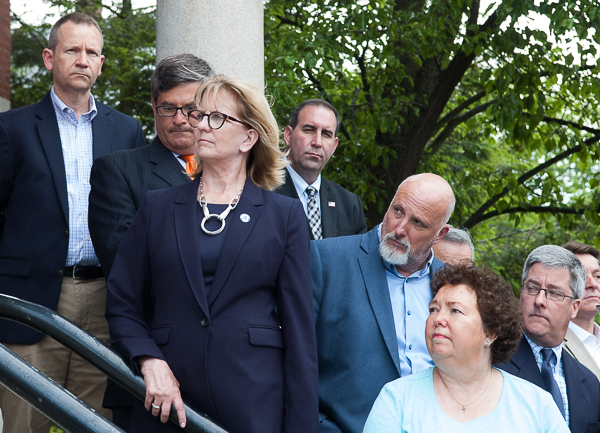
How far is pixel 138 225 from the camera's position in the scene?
2.72 metres

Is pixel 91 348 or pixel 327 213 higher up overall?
pixel 327 213

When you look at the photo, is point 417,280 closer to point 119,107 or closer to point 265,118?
point 265,118

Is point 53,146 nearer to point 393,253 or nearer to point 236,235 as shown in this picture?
point 236,235

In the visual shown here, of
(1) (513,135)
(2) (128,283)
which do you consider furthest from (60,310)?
(1) (513,135)

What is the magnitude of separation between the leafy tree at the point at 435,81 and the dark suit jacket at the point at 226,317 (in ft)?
15.4

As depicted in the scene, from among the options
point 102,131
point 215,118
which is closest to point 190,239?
point 215,118

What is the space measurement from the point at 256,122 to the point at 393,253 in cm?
96

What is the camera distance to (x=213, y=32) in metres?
4.12

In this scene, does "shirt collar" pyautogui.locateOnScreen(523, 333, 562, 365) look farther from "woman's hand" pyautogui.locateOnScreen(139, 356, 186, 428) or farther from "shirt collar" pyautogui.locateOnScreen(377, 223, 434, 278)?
Result: "woman's hand" pyautogui.locateOnScreen(139, 356, 186, 428)

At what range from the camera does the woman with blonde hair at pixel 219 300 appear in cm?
257

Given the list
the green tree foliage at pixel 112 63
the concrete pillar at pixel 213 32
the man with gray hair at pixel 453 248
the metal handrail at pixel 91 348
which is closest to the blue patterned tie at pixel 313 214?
the man with gray hair at pixel 453 248

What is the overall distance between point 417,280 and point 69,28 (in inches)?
83.9

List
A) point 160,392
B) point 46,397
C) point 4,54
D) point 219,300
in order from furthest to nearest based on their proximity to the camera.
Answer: point 4,54
point 219,300
point 160,392
point 46,397

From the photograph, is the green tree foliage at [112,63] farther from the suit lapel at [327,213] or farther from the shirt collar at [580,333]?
the shirt collar at [580,333]
